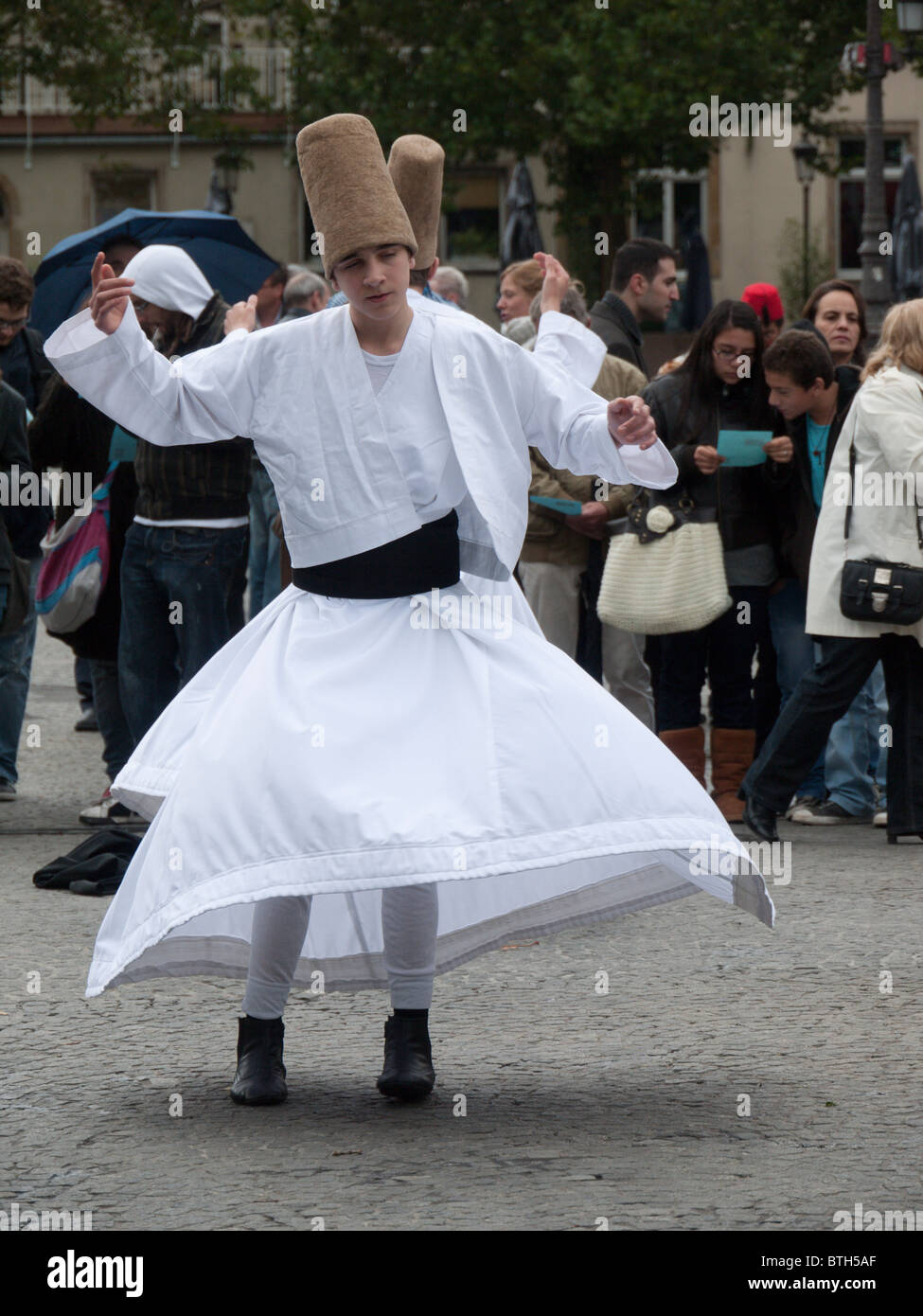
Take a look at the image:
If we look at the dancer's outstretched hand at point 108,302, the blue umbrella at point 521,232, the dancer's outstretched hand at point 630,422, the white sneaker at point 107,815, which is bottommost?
the white sneaker at point 107,815

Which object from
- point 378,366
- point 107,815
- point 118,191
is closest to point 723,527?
point 107,815

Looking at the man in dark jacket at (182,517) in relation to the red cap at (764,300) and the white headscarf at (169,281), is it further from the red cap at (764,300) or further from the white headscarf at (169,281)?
the red cap at (764,300)

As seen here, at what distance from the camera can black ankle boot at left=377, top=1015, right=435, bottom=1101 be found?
15.4ft

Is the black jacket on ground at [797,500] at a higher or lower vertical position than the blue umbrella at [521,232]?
lower

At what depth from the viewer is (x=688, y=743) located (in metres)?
8.69

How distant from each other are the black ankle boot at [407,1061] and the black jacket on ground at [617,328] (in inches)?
178

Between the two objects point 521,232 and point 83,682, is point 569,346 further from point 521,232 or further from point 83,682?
point 521,232

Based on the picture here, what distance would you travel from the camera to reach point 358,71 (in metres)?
35.8

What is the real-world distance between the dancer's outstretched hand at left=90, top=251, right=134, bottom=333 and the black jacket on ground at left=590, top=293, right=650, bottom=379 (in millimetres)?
4343

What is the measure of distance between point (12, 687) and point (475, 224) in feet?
112

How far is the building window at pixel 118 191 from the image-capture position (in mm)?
43875

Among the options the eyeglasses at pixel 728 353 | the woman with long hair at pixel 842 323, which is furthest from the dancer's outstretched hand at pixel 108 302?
the woman with long hair at pixel 842 323
